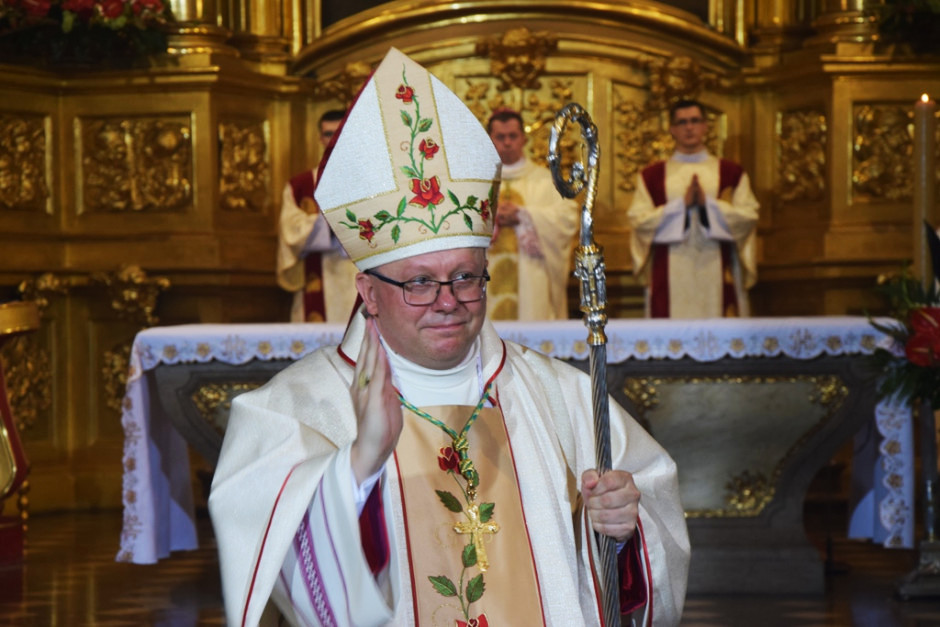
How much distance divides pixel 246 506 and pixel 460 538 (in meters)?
0.42

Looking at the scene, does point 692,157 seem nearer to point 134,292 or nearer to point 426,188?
point 134,292

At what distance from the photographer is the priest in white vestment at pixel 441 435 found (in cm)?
266

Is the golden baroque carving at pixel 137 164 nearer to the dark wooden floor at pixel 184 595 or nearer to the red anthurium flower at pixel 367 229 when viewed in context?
the dark wooden floor at pixel 184 595

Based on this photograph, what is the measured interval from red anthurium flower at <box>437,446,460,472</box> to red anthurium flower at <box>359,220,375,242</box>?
0.42m

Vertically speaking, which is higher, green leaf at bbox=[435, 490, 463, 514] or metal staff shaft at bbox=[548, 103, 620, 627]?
metal staff shaft at bbox=[548, 103, 620, 627]

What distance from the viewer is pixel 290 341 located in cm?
573

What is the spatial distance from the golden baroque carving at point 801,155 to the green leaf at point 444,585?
5765mm

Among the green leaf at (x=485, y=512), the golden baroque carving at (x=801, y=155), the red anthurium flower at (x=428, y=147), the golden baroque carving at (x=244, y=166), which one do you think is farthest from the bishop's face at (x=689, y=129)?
the green leaf at (x=485, y=512)

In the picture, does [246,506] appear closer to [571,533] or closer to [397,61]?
[571,533]

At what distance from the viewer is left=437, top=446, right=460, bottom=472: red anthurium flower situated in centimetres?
278

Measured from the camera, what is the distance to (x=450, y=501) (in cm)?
274

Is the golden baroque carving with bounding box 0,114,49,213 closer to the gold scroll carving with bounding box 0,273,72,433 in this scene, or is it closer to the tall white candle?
the gold scroll carving with bounding box 0,273,72,433

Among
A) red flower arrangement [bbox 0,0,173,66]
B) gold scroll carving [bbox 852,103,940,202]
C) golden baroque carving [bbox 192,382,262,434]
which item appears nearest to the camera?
golden baroque carving [bbox 192,382,262,434]

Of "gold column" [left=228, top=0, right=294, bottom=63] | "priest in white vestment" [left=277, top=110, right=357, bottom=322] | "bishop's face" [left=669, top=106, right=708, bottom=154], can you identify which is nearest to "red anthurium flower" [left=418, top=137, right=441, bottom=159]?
"priest in white vestment" [left=277, top=110, right=357, bottom=322]
